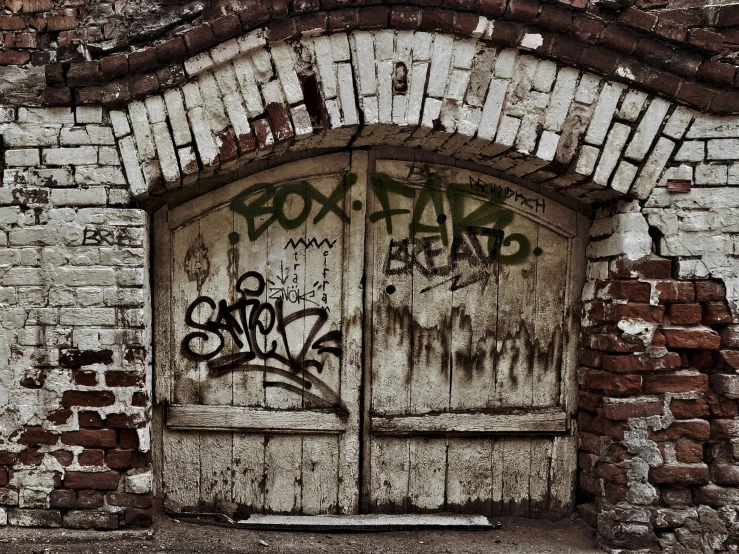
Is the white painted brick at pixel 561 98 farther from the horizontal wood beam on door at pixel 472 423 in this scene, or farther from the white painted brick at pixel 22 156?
the white painted brick at pixel 22 156

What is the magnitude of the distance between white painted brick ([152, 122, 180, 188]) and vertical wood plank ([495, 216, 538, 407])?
5.24ft

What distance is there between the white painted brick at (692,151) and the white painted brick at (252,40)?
6.31 ft

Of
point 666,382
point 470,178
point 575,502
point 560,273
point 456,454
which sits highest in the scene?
point 470,178

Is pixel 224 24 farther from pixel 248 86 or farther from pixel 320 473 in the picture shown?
pixel 320 473

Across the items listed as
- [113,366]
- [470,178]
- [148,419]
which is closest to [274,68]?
[470,178]

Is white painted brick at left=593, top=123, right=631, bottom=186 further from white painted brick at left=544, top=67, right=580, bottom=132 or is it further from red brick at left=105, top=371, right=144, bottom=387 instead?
red brick at left=105, top=371, right=144, bottom=387

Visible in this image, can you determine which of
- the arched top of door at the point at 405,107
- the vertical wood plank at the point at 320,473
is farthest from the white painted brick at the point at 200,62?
the vertical wood plank at the point at 320,473

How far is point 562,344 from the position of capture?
3.19 m

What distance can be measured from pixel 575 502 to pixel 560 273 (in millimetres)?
1164

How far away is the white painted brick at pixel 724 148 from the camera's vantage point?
283 centimetres

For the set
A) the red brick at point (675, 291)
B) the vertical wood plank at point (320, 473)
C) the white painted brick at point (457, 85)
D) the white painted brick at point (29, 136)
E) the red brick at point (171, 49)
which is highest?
the red brick at point (171, 49)

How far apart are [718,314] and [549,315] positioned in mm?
749

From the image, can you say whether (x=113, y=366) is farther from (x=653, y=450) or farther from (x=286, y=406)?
(x=653, y=450)

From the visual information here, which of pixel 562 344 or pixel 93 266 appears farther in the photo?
pixel 562 344
